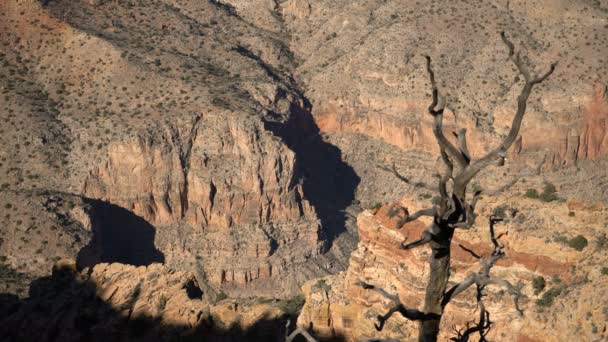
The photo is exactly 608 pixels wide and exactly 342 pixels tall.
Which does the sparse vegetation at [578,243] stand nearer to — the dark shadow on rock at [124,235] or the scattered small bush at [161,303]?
the scattered small bush at [161,303]

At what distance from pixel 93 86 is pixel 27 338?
51.1m

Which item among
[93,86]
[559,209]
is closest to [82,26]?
[93,86]

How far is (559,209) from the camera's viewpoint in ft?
131

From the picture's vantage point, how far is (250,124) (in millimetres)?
93562

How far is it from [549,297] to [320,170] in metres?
73.9

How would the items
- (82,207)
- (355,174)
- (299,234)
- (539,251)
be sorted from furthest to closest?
(355,174) < (299,234) < (82,207) < (539,251)

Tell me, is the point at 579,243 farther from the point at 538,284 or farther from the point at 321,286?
the point at 321,286

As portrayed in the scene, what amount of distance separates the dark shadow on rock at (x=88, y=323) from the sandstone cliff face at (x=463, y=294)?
65.0 inches

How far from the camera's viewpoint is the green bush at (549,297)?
114 ft

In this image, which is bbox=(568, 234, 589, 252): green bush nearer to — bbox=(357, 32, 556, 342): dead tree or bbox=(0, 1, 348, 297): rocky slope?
bbox=(357, 32, 556, 342): dead tree

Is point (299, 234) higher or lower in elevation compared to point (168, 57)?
lower

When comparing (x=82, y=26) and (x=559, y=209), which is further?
(x=82, y=26)

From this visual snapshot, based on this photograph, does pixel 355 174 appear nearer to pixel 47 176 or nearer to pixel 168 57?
pixel 168 57

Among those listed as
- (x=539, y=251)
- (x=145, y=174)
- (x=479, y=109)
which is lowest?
(x=145, y=174)
